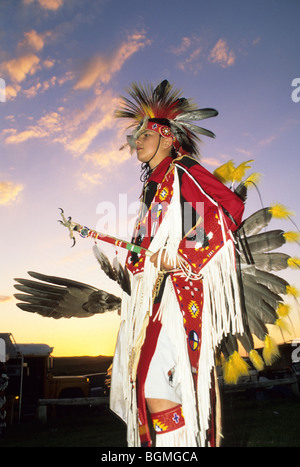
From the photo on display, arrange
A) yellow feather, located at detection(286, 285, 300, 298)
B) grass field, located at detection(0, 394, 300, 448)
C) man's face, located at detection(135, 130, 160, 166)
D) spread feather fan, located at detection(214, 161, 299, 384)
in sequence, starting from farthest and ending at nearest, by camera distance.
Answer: grass field, located at detection(0, 394, 300, 448) < yellow feather, located at detection(286, 285, 300, 298) < spread feather fan, located at detection(214, 161, 299, 384) < man's face, located at detection(135, 130, 160, 166)

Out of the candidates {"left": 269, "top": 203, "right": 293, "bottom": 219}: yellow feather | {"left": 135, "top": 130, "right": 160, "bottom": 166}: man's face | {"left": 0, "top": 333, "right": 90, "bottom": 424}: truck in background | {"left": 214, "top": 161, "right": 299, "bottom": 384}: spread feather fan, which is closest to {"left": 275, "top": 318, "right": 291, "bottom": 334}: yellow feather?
{"left": 214, "top": 161, "right": 299, "bottom": 384}: spread feather fan

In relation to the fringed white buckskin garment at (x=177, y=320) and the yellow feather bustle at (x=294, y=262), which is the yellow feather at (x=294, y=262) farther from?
the fringed white buckskin garment at (x=177, y=320)

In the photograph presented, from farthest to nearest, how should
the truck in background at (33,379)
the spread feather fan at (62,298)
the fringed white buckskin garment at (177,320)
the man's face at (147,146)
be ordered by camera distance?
the truck in background at (33,379)
the man's face at (147,146)
the spread feather fan at (62,298)
the fringed white buckskin garment at (177,320)

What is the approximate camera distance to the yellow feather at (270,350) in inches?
116

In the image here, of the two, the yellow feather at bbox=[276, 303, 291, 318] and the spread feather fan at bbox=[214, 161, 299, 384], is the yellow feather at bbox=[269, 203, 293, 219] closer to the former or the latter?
the spread feather fan at bbox=[214, 161, 299, 384]

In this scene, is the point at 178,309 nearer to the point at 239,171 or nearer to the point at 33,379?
the point at 239,171

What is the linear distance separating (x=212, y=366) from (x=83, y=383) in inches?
366

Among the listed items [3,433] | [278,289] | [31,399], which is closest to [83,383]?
[31,399]

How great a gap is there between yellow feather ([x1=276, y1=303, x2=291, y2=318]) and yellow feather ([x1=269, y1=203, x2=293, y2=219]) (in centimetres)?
72

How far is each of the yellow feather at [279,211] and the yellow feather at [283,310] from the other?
28.2 inches

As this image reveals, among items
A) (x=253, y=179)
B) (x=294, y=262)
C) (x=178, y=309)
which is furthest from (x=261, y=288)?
(x=178, y=309)

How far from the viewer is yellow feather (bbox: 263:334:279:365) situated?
9.64ft

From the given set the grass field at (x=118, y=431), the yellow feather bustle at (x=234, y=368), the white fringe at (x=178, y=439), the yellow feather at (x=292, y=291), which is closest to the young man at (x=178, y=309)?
the white fringe at (x=178, y=439)
